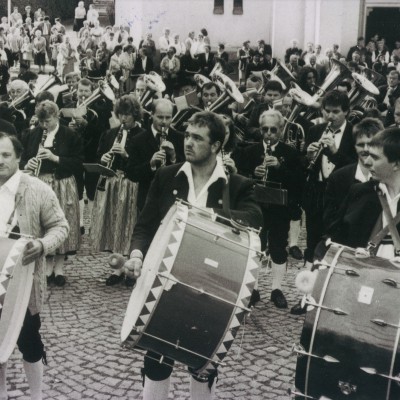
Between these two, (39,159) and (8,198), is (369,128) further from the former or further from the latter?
(39,159)

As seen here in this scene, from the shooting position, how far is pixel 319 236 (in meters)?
7.12

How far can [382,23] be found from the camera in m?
31.8

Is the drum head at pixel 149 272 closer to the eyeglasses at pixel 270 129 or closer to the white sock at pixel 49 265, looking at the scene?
the eyeglasses at pixel 270 129

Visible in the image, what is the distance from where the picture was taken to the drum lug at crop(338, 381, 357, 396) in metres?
3.38

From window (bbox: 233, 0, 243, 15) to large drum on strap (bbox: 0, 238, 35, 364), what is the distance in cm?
3198

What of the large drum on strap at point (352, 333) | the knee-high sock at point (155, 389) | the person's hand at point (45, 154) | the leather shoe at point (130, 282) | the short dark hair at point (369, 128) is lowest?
the leather shoe at point (130, 282)

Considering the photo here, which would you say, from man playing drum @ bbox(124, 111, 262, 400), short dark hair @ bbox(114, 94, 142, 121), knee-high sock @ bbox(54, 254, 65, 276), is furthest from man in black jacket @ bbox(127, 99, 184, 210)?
man playing drum @ bbox(124, 111, 262, 400)

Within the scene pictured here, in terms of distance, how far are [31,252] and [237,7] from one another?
106ft

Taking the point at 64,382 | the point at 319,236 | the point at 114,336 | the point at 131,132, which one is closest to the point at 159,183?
the point at 64,382

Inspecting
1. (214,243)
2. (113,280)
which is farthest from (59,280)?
(214,243)

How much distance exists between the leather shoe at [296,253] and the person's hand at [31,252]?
5258 millimetres

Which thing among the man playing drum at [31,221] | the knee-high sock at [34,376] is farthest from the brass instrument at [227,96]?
the knee-high sock at [34,376]

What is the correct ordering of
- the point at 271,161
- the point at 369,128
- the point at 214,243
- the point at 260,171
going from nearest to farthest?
1. the point at 214,243
2. the point at 369,128
3. the point at 271,161
4. the point at 260,171

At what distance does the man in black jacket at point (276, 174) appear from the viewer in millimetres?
→ 7000
